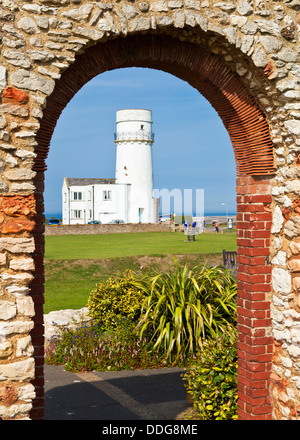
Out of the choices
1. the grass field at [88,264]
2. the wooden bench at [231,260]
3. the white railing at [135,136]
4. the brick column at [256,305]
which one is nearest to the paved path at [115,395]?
the brick column at [256,305]

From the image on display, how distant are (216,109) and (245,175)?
2.85ft

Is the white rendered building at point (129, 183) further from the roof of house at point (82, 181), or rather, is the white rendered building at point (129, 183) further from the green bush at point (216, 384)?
the green bush at point (216, 384)

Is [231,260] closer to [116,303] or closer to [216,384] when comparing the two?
[116,303]

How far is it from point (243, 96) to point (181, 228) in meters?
37.2

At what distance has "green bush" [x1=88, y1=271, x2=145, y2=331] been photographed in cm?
928

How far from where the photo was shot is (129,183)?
49.4 m

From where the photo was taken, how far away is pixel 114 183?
5134 cm

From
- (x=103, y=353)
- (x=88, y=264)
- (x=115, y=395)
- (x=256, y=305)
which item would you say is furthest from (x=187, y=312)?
(x=88, y=264)

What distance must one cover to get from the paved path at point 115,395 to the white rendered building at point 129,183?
1616 inches

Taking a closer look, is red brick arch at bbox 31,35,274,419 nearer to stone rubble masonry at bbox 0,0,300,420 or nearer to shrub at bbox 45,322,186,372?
stone rubble masonry at bbox 0,0,300,420
